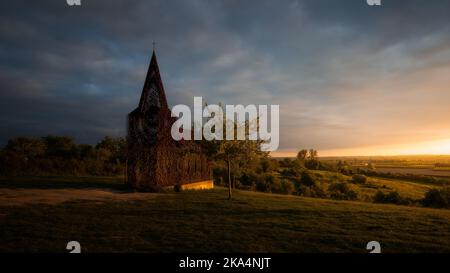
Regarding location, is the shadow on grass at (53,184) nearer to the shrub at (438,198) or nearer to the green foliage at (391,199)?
the green foliage at (391,199)

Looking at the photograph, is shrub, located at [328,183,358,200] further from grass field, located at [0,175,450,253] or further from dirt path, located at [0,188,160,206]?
dirt path, located at [0,188,160,206]

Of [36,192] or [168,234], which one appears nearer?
[168,234]

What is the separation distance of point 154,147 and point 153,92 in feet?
13.9

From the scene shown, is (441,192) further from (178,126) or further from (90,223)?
(90,223)

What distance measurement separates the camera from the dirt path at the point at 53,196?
16.2m

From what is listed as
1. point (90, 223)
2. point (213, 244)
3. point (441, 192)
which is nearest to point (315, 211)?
point (213, 244)

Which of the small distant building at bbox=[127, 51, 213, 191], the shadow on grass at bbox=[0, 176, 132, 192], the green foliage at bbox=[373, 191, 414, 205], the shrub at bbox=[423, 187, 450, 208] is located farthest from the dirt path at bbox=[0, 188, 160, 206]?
the shrub at bbox=[423, 187, 450, 208]

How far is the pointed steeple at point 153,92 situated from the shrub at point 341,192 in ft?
104

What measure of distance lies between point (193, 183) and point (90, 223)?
45.6 feet

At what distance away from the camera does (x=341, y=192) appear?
164 ft

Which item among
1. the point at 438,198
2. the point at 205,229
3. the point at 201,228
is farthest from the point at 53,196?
the point at 438,198

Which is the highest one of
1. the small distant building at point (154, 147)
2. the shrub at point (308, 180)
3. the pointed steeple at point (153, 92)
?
the pointed steeple at point (153, 92)

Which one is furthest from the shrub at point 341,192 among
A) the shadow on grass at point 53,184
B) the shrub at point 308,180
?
the shadow on grass at point 53,184
